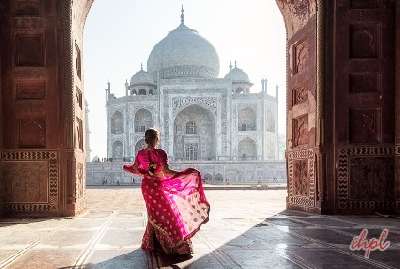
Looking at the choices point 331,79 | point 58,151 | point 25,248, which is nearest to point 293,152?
point 331,79

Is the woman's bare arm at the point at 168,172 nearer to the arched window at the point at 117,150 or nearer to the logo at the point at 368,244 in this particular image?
the logo at the point at 368,244

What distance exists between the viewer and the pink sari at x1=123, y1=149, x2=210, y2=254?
12.9ft

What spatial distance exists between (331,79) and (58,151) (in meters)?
4.48

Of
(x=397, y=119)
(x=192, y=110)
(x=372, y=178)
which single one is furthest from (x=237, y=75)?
(x=372, y=178)

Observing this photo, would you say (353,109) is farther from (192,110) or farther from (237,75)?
(237,75)

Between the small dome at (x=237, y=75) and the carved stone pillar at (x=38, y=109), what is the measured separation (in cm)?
3405

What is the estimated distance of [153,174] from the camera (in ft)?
13.2

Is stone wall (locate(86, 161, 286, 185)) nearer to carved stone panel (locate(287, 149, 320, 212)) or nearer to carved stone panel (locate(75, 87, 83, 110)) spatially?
carved stone panel (locate(287, 149, 320, 212))

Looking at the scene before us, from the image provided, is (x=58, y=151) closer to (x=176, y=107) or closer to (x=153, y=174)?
(x=153, y=174)

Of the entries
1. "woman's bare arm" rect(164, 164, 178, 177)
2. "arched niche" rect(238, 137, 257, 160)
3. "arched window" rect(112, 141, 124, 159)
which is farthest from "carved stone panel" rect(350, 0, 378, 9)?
"arched window" rect(112, 141, 124, 159)

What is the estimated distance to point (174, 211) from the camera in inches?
157

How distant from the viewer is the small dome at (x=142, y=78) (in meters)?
40.4

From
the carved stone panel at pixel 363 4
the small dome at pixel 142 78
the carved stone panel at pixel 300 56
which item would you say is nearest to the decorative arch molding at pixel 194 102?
the small dome at pixel 142 78

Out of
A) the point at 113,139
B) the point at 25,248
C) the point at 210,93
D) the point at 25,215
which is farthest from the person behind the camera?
the point at 113,139
